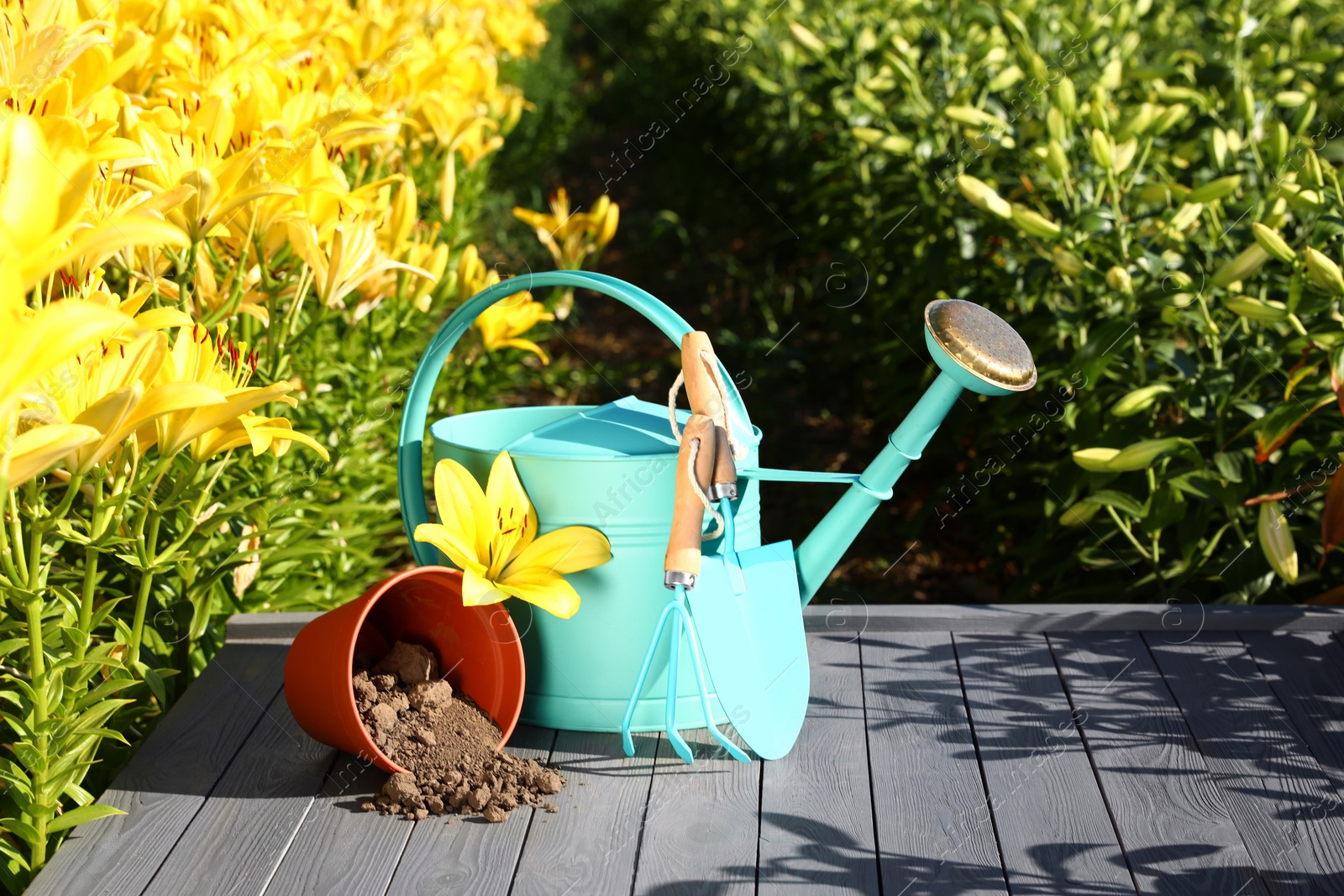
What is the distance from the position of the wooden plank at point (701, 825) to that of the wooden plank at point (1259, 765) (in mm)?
559

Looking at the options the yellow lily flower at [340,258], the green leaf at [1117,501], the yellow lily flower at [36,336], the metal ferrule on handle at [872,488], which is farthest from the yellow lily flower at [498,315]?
the yellow lily flower at [36,336]

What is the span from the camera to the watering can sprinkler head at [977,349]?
1.25 metres

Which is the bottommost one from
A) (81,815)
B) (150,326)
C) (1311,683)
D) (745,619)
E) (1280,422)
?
(81,815)

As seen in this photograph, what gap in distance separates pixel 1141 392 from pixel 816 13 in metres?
3.07

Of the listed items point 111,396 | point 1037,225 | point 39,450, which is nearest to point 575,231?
point 1037,225

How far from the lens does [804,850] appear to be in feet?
4.11

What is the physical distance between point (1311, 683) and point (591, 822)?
3.47 feet

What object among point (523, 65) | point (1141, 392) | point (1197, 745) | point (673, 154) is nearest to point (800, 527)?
point (1141, 392)

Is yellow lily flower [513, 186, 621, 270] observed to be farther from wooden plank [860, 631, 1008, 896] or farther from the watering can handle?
wooden plank [860, 631, 1008, 896]

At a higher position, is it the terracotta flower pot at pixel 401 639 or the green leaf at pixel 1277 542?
the green leaf at pixel 1277 542

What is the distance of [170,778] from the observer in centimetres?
140

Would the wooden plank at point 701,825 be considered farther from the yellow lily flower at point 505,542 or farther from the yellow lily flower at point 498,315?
the yellow lily flower at point 498,315

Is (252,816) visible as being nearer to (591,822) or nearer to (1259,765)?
(591,822)

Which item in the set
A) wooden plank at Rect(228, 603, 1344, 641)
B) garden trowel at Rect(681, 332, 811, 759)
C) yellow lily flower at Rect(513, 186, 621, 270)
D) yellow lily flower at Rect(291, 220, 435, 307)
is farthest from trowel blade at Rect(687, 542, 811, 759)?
yellow lily flower at Rect(513, 186, 621, 270)
